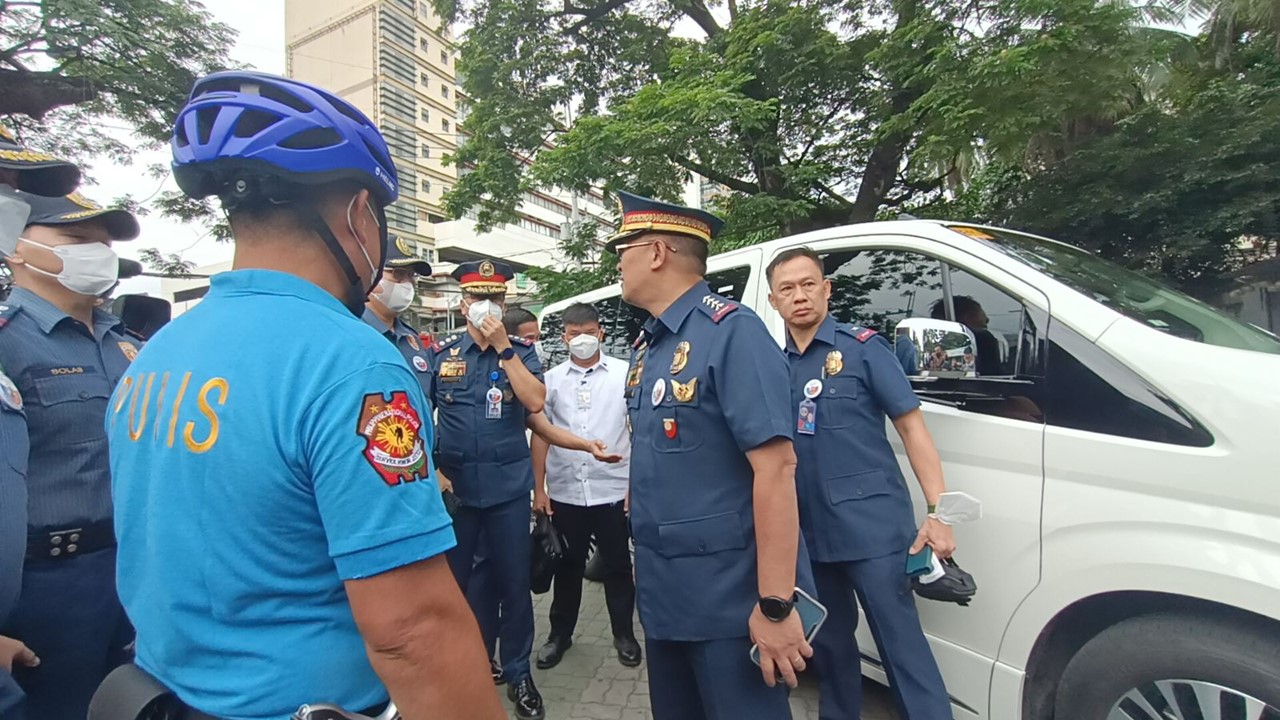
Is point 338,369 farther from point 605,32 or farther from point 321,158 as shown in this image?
point 605,32

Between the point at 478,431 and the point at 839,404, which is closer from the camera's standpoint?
the point at 839,404

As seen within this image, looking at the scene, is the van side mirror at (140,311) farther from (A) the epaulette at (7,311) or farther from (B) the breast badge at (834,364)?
(B) the breast badge at (834,364)

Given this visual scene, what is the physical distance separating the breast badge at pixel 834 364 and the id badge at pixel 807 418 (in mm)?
132

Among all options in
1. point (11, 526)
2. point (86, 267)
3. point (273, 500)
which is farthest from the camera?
point (86, 267)

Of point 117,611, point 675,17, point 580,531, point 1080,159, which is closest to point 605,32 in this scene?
point 675,17

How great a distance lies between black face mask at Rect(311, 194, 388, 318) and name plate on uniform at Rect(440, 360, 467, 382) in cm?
198

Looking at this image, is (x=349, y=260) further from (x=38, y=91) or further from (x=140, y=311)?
(x=38, y=91)

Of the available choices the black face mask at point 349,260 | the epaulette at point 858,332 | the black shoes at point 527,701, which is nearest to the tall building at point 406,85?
the black shoes at point 527,701

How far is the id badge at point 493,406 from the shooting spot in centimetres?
303

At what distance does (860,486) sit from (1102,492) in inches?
27.9

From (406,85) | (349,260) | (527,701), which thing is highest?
(406,85)

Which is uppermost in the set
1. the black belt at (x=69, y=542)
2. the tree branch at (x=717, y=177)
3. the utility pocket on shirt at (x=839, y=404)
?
the tree branch at (x=717, y=177)

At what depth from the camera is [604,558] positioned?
3.54 metres

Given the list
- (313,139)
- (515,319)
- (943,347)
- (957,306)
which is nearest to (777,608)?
(943,347)
